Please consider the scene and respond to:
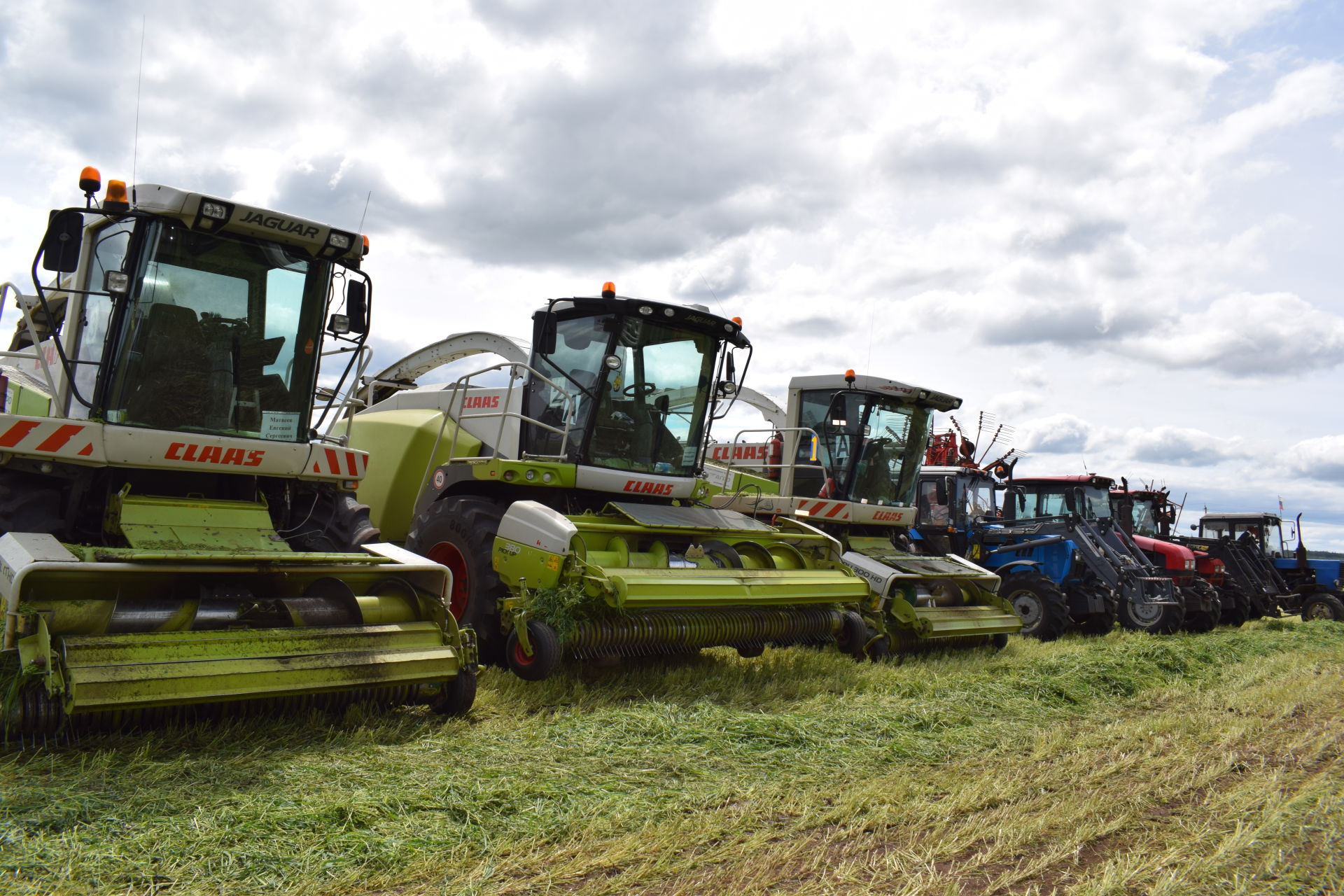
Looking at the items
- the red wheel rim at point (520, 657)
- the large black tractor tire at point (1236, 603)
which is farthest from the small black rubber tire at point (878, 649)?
the large black tractor tire at point (1236, 603)

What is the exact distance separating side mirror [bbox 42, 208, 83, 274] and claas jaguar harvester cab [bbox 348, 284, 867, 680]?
210 centimetres

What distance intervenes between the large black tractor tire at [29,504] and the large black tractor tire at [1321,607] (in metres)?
18.0

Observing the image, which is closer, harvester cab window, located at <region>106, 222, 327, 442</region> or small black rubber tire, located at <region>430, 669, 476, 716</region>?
small black rubber tire, located at <region>430, 669, 476, 716</region>

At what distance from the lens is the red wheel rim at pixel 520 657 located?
219 inches

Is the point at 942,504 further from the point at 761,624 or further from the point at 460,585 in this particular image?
the point at 460,585

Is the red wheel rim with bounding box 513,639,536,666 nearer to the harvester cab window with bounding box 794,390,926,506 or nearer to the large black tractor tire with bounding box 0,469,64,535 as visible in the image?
the large black tractor tire with bounding box 0,469,64,535

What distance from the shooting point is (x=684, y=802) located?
3.61 m

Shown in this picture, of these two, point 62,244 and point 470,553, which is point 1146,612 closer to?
point 470,553

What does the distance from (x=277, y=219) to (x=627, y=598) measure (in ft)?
9.38

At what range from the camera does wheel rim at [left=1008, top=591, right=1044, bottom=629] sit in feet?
35.2

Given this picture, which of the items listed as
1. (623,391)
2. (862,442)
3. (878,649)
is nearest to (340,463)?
(623,391)

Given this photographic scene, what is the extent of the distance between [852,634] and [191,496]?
464 centimetres

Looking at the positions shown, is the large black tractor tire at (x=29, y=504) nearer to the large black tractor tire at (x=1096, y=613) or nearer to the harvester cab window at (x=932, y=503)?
the harvester cab window at (x=932, y=503)

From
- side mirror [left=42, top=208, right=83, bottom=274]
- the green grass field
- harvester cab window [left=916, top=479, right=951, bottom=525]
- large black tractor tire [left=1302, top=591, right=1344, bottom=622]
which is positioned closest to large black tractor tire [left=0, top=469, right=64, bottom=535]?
side mirror [left=42, top=208, right=83, bottom=274]
